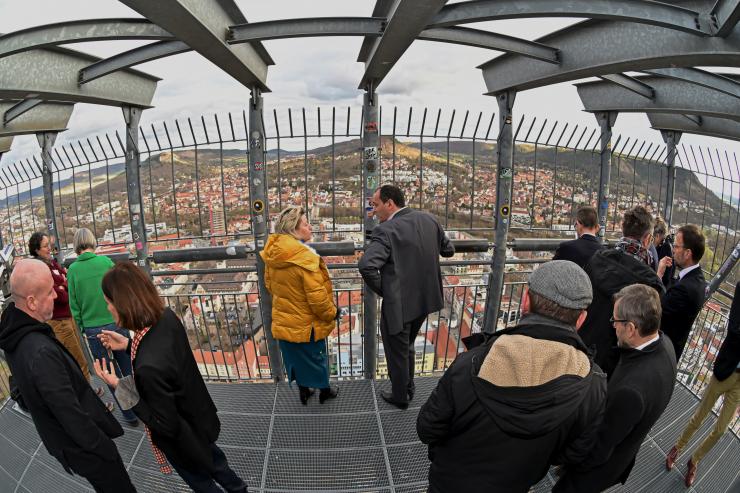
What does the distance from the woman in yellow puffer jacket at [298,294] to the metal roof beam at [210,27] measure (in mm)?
1309

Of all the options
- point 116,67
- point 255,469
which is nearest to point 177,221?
point 116,67

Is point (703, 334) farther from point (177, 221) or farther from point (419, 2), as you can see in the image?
point (177, 221)

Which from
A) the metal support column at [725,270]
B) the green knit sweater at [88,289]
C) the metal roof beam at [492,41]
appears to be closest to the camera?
the green knit sweater at [88,289]

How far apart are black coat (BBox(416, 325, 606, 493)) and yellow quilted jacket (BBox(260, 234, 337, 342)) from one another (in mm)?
1656

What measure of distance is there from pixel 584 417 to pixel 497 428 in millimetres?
391

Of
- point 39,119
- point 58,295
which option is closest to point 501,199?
point 58,295

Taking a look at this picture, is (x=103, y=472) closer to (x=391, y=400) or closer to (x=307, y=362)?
(x=307, y=362)

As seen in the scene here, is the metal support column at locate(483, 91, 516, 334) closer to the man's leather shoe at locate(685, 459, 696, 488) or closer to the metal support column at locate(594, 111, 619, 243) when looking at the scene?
the metal support column at locate(594, 111, 619, 243)

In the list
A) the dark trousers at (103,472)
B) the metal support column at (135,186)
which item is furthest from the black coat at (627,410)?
the metal support column at (135,186)

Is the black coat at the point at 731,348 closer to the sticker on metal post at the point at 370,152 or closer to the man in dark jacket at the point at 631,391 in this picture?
the man in dark jacket at the point at 631,391

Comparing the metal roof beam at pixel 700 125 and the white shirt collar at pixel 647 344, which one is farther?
the metal roof beam at pixel 700 125

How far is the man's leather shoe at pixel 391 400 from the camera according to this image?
3.81 meters

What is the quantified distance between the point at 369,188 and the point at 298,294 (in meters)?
1.50

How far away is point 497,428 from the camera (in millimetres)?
1531
